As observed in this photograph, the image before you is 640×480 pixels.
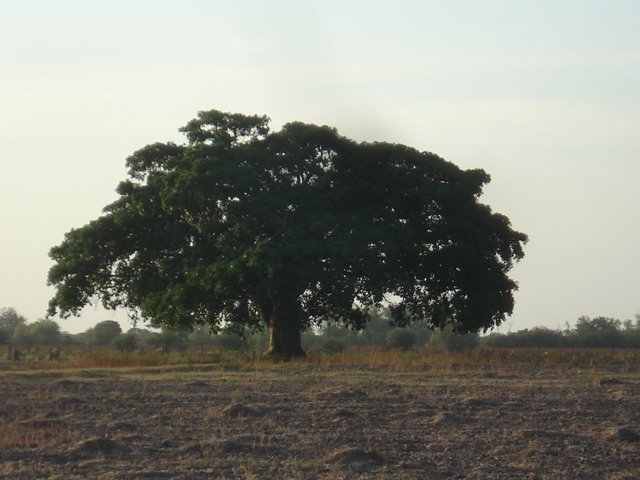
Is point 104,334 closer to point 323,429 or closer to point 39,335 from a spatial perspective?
point 39,335

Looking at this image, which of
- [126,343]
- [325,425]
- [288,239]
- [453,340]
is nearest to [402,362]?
[288,239]

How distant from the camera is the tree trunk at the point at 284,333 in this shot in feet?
112

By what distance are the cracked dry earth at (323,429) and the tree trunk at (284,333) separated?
34.8 feet

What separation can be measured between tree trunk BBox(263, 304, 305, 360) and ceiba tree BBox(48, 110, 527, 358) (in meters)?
0.04

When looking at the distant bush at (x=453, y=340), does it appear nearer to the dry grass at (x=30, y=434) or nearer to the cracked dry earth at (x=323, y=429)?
the cracked dry earth at (x=323, y=429)

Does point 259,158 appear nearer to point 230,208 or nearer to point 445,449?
point 230,208

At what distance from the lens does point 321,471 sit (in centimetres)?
1276

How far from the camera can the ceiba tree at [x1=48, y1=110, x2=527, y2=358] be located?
3172 cm

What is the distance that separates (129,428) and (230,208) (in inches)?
655

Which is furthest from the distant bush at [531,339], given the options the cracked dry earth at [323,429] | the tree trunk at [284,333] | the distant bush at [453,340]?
the cracked dry earth at [323,429]

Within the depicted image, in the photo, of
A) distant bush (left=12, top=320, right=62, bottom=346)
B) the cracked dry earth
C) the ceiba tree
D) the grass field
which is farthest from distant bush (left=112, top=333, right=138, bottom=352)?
the cracked dry earth

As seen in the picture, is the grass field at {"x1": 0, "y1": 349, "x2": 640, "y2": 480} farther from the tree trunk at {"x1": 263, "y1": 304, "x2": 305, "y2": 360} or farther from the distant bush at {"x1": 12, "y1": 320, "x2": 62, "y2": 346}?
the distant bush at {"x1": 12, "y1": 320, "x2": 62, "y2": 346}

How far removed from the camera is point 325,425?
53.0 ft

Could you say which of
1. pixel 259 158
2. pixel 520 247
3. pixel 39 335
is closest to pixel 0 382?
pixel 259 158
